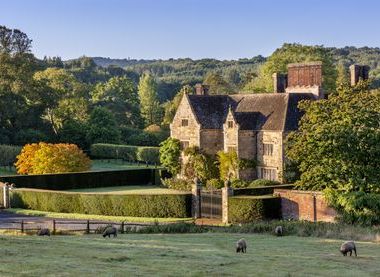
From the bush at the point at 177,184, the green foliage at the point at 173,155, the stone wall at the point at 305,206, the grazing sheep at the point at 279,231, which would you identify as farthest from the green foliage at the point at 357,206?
the green foliage at the point at 173,155

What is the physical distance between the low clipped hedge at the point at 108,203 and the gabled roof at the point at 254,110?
1336 centimetres

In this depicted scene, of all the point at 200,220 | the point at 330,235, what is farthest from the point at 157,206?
the point at 330,235

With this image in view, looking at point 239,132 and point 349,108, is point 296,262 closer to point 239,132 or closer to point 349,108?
point 349,108

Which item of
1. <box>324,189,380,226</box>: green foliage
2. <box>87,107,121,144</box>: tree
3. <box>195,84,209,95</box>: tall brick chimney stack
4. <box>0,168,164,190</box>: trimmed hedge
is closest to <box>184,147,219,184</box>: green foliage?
<box>0,168,164,190</box>: trimmed hedge

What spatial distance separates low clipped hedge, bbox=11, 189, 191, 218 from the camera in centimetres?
4578

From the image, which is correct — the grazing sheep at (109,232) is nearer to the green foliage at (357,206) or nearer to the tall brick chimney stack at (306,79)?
the green foliage at (357,206)

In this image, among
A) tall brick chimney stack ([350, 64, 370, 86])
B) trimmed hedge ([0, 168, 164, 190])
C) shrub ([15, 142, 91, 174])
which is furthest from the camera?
shrub ([15, 142, 91, 174])

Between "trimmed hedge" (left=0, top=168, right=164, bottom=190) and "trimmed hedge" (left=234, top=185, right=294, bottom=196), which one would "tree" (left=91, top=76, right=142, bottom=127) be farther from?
"trimmed hedge" (left=234, top=185, right=294, bottom=196)

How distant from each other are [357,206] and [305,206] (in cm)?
455

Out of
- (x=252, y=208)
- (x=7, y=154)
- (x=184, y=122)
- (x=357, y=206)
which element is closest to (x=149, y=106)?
(x=7, y=154)

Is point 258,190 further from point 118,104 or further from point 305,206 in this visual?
point 118,104

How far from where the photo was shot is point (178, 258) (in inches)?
863

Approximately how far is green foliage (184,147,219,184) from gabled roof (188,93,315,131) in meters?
2.65

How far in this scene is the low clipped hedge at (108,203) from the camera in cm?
4578
